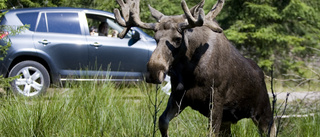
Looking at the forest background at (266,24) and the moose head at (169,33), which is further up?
the moose head at (169,33)

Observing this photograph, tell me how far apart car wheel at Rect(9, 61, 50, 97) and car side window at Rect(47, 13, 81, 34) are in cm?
88

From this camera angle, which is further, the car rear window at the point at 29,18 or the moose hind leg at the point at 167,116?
the car rear window at the point at 29,18

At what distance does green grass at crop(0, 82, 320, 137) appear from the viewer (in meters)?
4.87

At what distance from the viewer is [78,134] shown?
191 inches

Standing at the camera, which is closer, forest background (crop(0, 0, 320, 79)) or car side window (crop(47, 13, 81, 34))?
car side window (crop(47, 13, 81, 34))

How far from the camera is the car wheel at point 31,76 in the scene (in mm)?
9258

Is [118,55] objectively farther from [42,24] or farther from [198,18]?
[198,18]

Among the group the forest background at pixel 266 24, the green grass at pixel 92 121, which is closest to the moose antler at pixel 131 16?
the green grass at pixel 92 121

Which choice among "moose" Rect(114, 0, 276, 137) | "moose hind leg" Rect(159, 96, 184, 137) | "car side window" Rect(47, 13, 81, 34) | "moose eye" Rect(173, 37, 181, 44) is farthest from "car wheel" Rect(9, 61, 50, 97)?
"moose eye" Rect(173, 37, 181, 44)

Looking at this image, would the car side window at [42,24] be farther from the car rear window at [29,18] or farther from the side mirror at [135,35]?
the side mirror at [135,35]

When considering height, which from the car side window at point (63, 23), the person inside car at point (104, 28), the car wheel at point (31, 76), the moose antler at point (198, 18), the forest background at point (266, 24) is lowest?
the forest background at point (266, 24)

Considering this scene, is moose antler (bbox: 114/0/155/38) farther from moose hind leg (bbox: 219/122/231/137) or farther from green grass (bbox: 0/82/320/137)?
moose hind leg (bbox: 219/122/231/137)

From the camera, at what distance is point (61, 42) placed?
9812 mm

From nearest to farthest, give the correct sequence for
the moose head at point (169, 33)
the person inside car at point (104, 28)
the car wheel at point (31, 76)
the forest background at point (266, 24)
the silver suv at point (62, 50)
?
the moose head at point (169, 33)
the car wheel at point (31, 76)
the silver suv at point (62, 50)
the person inside car at point (104, 28)
the forest background at point (266, 24)
